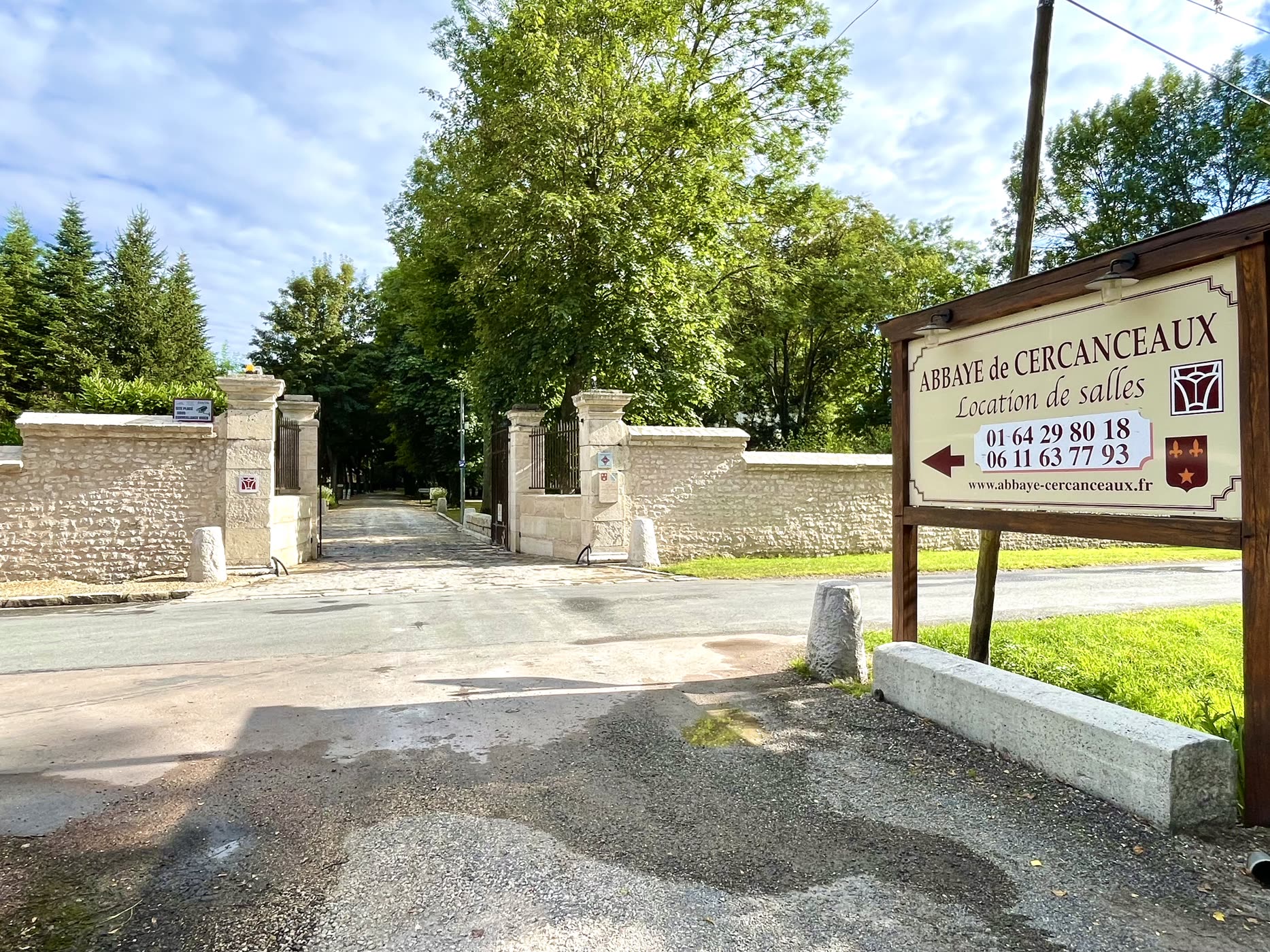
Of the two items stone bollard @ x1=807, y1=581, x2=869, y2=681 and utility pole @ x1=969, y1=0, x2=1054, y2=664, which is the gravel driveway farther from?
utility pole @ x1=969, y1=0, x2=1054, y2=664

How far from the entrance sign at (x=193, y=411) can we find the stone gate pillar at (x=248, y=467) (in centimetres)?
37

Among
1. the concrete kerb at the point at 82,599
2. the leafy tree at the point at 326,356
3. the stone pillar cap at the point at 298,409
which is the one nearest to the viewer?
the concrete kerb at the point at 82,599

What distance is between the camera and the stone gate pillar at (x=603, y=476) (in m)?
14.4

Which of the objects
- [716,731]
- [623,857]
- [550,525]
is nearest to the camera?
[623,857]

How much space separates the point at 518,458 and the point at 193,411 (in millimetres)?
6381

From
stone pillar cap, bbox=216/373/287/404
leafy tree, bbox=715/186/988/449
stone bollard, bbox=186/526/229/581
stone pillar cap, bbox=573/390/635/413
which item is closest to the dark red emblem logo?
stone pillar cap, bbox=573/390/635/413

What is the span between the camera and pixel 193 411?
13.1 meters

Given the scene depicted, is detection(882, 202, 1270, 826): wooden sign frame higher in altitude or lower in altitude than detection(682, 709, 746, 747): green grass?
higher

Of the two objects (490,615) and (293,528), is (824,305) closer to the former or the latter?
(293,528)

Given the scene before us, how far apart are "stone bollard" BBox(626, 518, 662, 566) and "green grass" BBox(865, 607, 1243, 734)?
22.5ft

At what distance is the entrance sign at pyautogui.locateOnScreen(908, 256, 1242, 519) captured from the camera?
3641mm

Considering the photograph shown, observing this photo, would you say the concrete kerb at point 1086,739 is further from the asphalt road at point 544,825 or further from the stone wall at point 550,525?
the stone wall at point 550,525

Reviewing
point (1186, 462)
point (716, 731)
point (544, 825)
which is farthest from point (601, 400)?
point (544, 825)

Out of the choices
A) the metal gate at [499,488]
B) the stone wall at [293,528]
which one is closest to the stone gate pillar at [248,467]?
the stone wall at [293,528]
